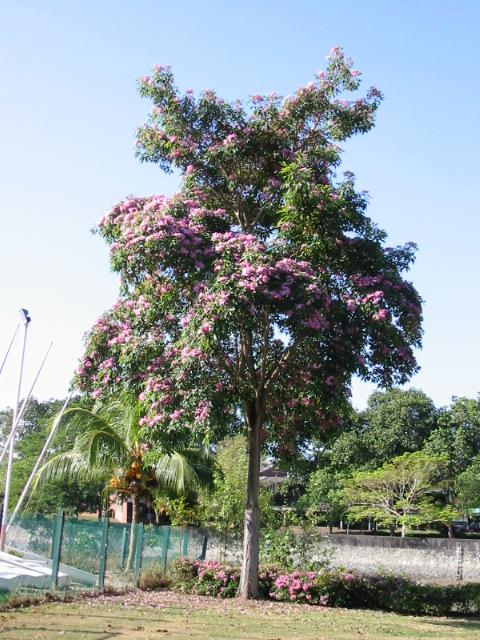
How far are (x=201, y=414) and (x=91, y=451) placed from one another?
978 cm

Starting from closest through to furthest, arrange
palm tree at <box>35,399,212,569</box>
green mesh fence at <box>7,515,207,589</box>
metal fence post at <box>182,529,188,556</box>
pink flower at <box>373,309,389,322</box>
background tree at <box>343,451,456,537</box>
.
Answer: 1. pink flower at <box>373,309,389,322</box>
2. green mesh fence at <box>7,515,207,589</box>
3. metal fence post at <box>182,529,188,556</box>
4. palm tree at <box>35,399,212,569</box>
5. background tree at <box>343,451,456,537</box>

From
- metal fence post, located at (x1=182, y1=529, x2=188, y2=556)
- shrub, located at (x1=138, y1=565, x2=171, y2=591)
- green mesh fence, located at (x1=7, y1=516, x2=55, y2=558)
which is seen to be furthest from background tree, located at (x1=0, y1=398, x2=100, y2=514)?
shrub, located at (x1=138, y1=565, x2=171, y2=591)

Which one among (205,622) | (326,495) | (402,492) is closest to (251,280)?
(205,622)

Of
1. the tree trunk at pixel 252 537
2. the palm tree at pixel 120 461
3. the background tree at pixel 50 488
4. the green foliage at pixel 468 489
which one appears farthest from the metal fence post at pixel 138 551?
the green foliage at pixel 468 489

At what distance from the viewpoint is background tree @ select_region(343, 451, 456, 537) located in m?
42.3

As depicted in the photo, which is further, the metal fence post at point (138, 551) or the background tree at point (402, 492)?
the background tree at point (402, 492)

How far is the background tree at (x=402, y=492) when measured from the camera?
139 ft

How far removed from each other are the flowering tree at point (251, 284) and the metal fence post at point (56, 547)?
2.51 metres

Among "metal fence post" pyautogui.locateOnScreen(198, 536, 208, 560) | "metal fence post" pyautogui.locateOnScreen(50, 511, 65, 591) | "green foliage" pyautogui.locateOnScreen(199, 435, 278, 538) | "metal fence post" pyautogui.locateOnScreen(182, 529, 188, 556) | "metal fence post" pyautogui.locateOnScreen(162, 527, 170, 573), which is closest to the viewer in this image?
"metal fence post" pyautogui.locateOnScreen(50, 511, 65, 591)

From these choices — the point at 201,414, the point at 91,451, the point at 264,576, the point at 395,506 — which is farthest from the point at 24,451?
the point at 201,414

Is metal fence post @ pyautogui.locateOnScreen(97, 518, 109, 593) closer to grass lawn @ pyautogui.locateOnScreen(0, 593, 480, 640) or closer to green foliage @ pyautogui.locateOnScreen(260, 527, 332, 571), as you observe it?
grass lawn @ pyautogui.locateOnScreen(0, 593, 480, 640)

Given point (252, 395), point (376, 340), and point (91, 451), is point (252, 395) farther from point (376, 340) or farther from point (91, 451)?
point (91, 451)

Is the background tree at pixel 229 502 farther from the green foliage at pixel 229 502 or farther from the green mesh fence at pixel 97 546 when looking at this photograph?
the green mesh fence at pixel 97 546

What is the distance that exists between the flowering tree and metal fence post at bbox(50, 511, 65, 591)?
8.23ft
